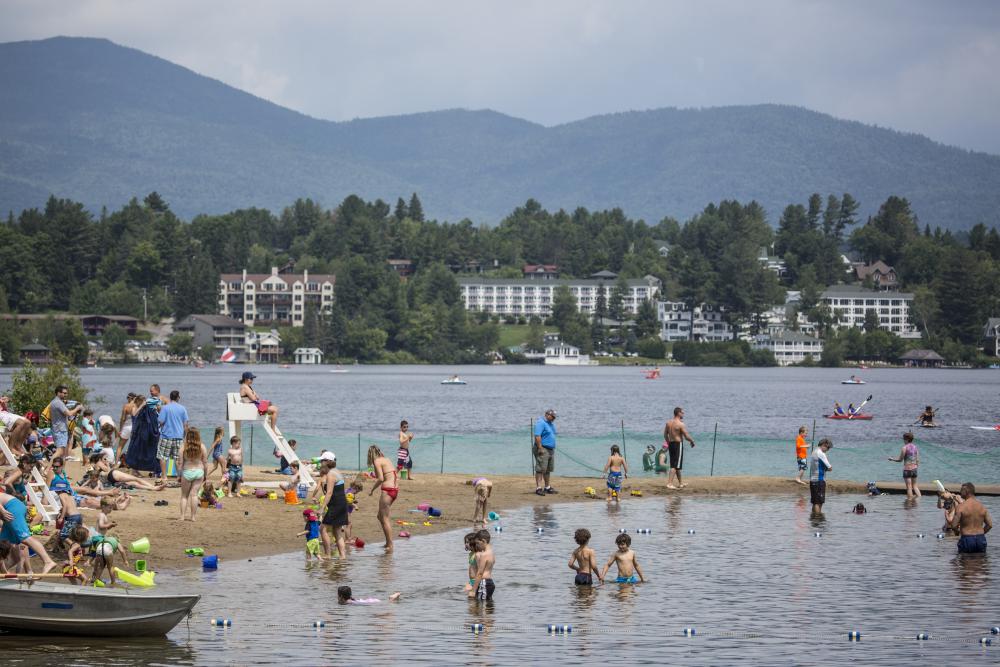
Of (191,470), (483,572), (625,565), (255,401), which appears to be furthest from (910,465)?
(191,470)

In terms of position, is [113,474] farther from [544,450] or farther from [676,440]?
[676,440]

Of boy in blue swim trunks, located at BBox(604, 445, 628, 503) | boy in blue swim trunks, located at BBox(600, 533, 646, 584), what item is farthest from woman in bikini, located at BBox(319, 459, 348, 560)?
boy in blue swim trunks, located at BBox(604, 445, 628, 503)

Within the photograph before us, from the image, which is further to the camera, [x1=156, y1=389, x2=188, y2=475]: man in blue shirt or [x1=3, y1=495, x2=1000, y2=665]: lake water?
[x1=156, y1=389, x2=188, y2=475]: man in blue shirt

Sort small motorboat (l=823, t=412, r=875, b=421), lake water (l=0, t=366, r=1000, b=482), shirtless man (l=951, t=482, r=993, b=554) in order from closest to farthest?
shirtless man (l=951, t=482, r=993, b=554) < lake water (l=0, t=366, r=1000, b=482) < small motorboat (l=823, t=412, r=875, b=421)

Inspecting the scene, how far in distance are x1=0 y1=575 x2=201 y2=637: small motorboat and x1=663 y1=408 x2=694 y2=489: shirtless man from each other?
17.1 m

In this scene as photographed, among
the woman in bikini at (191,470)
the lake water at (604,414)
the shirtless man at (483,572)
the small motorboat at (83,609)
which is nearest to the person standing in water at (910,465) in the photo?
the lake water at (604,414)

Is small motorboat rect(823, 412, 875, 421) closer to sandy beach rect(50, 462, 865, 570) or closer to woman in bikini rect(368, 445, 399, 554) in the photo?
sandy beach rect(50, 462, 865, 570)

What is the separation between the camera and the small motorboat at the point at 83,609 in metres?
18.1

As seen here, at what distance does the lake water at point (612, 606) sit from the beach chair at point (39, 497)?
8.13 feet

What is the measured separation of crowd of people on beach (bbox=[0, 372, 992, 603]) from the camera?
1975 centimetres

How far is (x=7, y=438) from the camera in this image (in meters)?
25.0

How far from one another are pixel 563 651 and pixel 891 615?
5.44m

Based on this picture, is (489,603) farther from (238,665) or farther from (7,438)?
(7,438)

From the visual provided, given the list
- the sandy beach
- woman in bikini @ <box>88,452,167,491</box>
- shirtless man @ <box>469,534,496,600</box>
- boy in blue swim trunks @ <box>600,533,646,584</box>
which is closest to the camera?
shirtless man @ <box>469,534,496,600</box>
